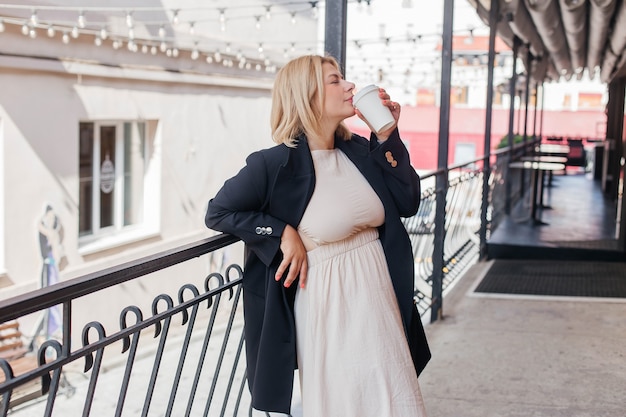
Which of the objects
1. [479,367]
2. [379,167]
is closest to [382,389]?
[379,167]

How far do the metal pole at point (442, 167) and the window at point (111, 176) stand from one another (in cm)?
701

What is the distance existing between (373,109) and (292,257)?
16.0 inches

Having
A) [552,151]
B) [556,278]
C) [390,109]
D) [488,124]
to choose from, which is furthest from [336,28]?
[552,151]

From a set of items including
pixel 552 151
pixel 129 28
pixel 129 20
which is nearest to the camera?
pixel 129 20

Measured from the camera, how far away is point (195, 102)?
1304cm

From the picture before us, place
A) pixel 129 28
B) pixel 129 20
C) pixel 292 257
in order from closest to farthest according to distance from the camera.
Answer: pixel 292 257, pixel 129 20, pixel 129 28

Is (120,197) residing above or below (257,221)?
below

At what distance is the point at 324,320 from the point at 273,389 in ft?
0.69

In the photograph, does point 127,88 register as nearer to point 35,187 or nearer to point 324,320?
point 35,187

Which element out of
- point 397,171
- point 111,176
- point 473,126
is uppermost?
point 473,126

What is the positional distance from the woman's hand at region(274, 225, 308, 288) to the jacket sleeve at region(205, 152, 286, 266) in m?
0.02

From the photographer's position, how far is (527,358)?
3.95 metres

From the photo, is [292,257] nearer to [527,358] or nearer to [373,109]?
[373,109]

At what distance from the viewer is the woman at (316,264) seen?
194cm
